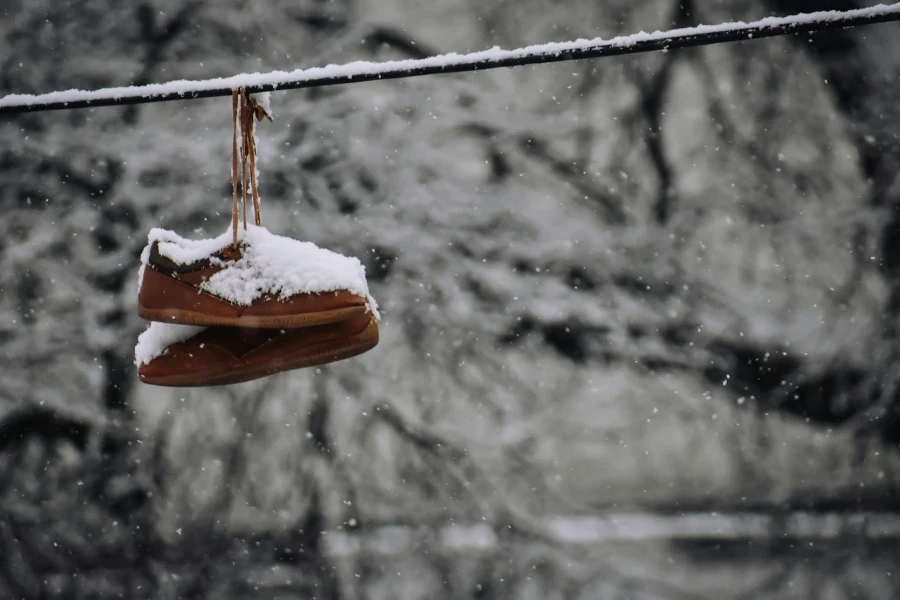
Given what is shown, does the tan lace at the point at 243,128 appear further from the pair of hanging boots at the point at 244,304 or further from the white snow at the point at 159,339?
the white snow at the point at 159,339

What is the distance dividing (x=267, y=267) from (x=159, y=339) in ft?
1.40

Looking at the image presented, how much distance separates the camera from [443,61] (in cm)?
137

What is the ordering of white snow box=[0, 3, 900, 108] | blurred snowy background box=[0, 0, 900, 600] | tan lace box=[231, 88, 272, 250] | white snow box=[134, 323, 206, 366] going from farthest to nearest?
1. blurred snowy background box=[0, 0, 900, 600]
2. white snow box=[134, 323, 206, 366]
3. tan lace box=[231, 88, 272, 250]
4. white snow box=[0, 3, 900, 108]

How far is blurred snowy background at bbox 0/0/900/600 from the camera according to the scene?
5.89 metres

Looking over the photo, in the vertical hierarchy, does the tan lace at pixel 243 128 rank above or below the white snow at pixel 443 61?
below

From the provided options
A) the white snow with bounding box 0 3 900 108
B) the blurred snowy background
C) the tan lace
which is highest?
the white snow with bounding box 0 3 900 108

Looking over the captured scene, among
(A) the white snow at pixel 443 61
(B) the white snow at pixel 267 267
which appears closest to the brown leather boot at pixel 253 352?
(B) the white snow at pixel 267 267

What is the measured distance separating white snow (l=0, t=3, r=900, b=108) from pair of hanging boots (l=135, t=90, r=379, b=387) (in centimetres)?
12

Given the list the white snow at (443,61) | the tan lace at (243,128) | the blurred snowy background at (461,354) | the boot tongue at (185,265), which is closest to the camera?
the white snow at (443,61)

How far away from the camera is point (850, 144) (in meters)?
6.08

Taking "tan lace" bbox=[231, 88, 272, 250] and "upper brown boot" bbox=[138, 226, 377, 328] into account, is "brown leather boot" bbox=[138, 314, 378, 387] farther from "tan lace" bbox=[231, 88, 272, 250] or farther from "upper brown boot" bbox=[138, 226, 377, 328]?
"tan lace" bbox=[231, 88, 272, 250]

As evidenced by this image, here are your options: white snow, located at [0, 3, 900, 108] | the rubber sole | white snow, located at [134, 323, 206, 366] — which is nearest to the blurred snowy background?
white snow, located at [134, 323, 206, 366]

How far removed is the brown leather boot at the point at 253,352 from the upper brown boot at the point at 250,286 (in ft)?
0.43

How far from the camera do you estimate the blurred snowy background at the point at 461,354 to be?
232 inches
